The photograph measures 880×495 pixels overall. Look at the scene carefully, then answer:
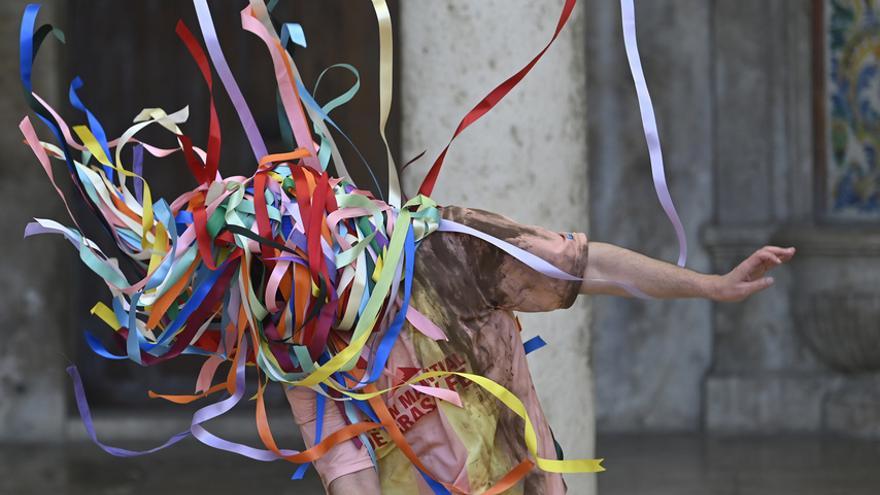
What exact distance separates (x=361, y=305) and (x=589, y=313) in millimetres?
2169

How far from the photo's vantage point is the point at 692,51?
7785mm

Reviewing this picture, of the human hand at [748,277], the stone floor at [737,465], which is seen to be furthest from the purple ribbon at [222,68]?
the stone floor at [737,465]

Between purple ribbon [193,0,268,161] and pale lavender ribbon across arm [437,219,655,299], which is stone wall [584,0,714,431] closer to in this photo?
purple ribbon [193,0,268,161]

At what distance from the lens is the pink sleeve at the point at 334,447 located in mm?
2455

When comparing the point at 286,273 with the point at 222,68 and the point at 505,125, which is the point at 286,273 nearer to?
the point at 222,68

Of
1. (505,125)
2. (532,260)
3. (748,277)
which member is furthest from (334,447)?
(505,125)

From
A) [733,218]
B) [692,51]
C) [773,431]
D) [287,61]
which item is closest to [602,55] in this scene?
[692,51]

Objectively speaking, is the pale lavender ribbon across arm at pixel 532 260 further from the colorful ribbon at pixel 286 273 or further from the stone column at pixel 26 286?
the stone column at pixel 26 286

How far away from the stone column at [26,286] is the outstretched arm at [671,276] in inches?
227

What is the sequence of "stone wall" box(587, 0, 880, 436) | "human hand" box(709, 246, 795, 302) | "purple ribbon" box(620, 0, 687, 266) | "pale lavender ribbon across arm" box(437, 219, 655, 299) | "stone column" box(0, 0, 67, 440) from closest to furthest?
"human hand" box(709, 246, 795, 302)
"pale lavender ribbon across arm" box(437, 219, 655, 299)
"purple ribbon" box(620, 0, 687, 266)
"stone wall" box(587, 0, 880, 436)
"stone column" box(0, 0, 67, 440)

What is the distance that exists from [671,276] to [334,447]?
0.59 meters

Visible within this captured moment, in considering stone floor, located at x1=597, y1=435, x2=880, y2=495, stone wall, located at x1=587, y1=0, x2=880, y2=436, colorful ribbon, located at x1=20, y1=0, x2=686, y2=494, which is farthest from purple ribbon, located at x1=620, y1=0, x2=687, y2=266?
stone wall, located at x1=587, y1=0, x2=880, y2=436

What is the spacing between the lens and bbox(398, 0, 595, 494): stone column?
170 inches

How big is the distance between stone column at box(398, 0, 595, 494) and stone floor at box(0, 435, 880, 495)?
2.08m
